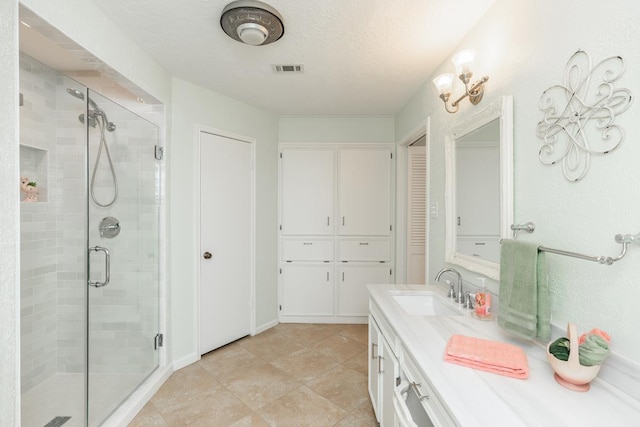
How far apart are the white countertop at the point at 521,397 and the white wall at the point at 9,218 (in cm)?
151

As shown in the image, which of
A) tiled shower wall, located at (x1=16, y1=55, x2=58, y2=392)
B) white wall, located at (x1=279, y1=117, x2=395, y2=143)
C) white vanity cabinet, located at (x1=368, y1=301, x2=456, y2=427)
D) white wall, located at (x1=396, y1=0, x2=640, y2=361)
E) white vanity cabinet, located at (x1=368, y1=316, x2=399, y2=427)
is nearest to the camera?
white wall, located at (x1=396, y1=0, x2=640, y2=361)

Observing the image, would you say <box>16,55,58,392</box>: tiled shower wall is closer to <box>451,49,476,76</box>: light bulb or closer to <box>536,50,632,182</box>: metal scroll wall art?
<box>451,49,476,76</box>: light bulb

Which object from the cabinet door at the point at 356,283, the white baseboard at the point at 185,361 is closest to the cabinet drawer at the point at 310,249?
the cabinet door at the point at 356,283

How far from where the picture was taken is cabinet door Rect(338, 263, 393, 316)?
345cm

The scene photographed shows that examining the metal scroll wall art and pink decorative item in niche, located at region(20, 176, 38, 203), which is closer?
the metal scroll wall art

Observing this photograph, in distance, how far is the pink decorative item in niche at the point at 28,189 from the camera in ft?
6.55

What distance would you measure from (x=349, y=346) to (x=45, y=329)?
246 cm

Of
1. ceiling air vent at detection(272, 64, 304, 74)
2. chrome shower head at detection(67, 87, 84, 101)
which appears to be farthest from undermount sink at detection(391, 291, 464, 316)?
chrome shower head at detection(67, 87, 84, 101)

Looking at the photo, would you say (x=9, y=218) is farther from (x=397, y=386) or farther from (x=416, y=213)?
(x=416, y=213)

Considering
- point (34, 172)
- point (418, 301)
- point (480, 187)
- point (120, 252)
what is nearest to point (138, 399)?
point (120, 252)

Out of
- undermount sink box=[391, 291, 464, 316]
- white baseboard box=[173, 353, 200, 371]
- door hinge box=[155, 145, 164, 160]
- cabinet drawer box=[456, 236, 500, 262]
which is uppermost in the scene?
door hinge box=[155, 145, 164, 160]

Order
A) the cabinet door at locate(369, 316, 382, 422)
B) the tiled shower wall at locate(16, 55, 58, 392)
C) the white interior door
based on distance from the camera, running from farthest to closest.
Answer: the white interior door < the tiled shower wall at locate(16, 55, 58, 392) < the cabinet door at locate(369, 316, 382, 422)

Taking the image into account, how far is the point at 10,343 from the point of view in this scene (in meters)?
1.11

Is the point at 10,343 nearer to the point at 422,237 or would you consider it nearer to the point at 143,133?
the point at 143,133
